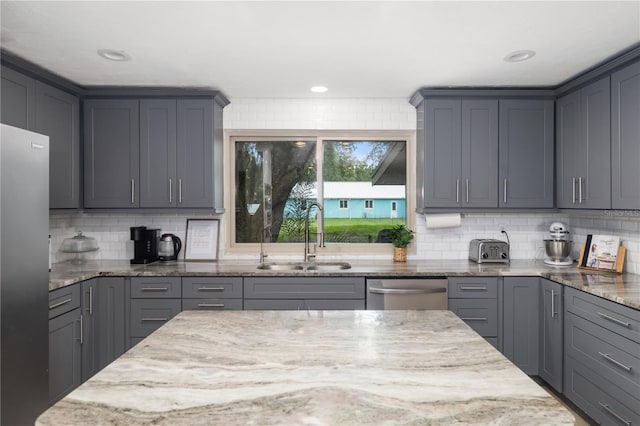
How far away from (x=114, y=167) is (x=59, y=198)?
0.51 meters

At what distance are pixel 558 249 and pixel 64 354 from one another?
384 cm

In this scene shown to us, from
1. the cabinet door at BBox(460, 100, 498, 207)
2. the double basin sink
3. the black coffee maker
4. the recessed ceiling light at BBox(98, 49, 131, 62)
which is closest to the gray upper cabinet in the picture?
the cabinet door at BBox(460, 100, 498, 207)

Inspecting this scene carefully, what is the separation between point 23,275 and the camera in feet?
7.07

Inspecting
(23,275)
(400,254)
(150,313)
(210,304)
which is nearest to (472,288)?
(400,254)

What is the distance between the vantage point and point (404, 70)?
3.16m

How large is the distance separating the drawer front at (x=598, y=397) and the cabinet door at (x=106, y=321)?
10.8ft

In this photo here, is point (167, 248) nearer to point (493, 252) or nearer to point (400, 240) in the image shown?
point (400, 240)

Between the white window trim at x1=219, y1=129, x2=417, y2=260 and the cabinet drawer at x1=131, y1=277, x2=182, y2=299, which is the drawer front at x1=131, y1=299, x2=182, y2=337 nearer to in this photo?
the cabinet drawer at x1=131, y1=277, x2=182, y2=299

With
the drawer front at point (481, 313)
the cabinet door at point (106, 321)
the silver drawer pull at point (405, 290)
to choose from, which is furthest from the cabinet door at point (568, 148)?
the cabinet door at point (106, 321)

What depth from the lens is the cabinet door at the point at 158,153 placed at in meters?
3.64

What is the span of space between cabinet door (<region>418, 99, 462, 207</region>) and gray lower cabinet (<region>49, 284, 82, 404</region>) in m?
2.85

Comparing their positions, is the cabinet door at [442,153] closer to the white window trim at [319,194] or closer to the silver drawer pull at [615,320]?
the white window trim at [319,194]

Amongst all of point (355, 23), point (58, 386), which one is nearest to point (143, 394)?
point (355, 23)

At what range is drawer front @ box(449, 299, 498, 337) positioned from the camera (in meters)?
3.30
